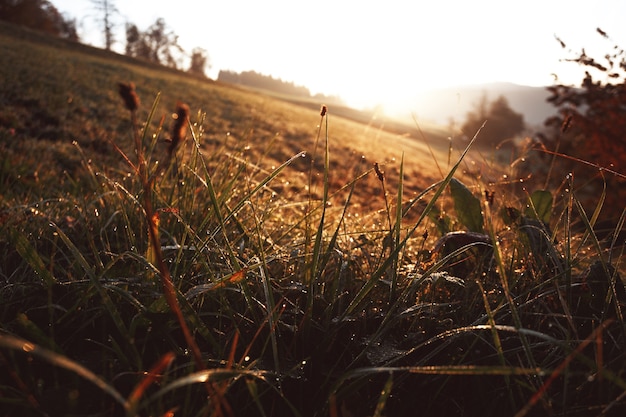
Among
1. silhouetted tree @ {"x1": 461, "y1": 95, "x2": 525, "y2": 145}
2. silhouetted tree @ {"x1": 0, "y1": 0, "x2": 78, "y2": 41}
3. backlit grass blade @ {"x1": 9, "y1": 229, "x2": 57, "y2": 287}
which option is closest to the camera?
backlit grass blade @ {"x1": 9, "y1": 229, "x2": 57, "y2": 287}

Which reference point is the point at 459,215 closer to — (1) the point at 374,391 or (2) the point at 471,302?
(2) the point at 471,302

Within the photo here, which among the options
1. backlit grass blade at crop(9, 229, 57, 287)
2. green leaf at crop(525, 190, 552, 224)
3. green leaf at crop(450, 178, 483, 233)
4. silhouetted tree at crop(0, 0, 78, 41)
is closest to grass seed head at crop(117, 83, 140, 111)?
backlit grass blade at crop(9, 229, 57, 287)

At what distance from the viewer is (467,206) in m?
1.69

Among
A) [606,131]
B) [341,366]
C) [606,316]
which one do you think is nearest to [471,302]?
[606,316]

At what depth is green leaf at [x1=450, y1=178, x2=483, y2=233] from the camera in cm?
167

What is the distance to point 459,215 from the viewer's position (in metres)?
1.69

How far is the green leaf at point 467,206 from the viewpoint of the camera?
5.47ft

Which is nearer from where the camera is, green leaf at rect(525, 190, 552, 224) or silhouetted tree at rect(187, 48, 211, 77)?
green leaf at rect(525, 190, 552, 224)

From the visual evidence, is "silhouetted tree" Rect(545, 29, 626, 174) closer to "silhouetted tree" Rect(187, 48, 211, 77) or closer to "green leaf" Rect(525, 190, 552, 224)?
"green leaf" Rect(525, 190, 552, 224)

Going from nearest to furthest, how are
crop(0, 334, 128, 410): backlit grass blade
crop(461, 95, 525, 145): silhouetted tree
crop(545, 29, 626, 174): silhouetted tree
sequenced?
crop(0, 334, 128, 410): backlit grass blade → crop(545, 29, 626, 174): silhouetted tree → crop(461, 95, 525, 145): silhouetted tree

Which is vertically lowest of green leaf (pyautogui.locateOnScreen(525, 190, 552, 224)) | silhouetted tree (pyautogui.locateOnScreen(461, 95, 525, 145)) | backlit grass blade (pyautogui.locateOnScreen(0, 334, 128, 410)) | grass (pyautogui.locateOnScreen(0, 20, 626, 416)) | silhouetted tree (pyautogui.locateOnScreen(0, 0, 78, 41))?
grass (pyautogui.locateOnScreen(0, 20, 626, 416))

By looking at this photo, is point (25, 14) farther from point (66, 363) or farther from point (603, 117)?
point (66, 363)

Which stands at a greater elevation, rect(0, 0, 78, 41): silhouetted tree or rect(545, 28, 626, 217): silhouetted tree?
rect(0, 0, 78, 41): silhouetted tree

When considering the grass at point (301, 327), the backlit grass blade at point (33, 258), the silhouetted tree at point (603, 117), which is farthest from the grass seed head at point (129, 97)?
the silhouetted tree at point (603, 117)
